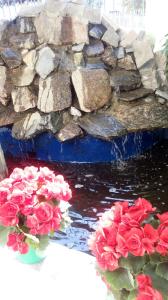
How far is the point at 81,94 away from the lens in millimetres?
4379

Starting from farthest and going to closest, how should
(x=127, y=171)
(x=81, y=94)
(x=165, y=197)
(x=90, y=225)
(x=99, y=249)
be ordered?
(x=81, y=94)
(x=127, y=171)
(x=165, y=197)
(x=90, y=225)
(x=99, y=249)

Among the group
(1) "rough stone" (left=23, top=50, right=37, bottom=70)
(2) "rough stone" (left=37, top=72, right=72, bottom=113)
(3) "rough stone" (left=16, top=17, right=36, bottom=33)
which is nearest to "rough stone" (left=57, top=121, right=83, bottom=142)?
(2) "rough stone" (left=37, top=72, right=72, bottom=113)

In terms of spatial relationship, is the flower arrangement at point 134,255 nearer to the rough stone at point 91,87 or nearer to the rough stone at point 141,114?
the rough stone at point 141,114

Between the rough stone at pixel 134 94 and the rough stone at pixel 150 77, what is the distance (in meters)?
0.06

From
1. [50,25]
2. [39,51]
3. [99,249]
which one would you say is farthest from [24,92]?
[99,249]

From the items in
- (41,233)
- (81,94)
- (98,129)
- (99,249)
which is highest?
(99,249)

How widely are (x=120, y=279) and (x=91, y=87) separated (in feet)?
11.0

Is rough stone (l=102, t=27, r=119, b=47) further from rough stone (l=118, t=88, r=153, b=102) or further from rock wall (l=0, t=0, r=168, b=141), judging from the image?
rough stone (l=118, t=88, r=153, b=102)

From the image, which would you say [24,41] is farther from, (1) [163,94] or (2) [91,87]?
(1) [163,94]

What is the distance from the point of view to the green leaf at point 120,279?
1157mm

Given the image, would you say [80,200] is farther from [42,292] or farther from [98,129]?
[42,292]

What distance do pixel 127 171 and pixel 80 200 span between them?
0.78 m

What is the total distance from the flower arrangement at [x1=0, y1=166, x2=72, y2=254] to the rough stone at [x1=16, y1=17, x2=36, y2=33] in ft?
10.8

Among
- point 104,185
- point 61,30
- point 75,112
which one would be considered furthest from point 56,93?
point 104,185
